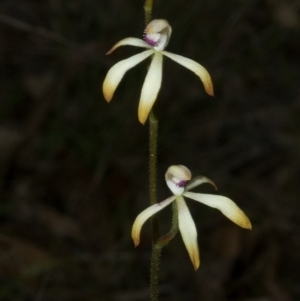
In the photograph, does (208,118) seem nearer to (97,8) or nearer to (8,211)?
(97,8)

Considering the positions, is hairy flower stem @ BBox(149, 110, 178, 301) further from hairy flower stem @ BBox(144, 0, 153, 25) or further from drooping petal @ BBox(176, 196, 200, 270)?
hairy flower stem @ BBox(144, 0, 153, 25)

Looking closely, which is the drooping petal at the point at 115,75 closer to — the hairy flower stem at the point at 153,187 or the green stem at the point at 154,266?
the hairy flower stem at the point at 153,187

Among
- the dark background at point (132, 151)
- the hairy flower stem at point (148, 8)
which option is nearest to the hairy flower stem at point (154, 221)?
the hairy flower stem at point (148, 8)

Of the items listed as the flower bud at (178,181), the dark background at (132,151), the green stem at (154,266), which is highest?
the dark background at (132,151)

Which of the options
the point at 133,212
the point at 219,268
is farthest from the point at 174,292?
the point at 133,212

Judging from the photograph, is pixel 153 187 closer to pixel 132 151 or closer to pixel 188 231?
pixel 188 231

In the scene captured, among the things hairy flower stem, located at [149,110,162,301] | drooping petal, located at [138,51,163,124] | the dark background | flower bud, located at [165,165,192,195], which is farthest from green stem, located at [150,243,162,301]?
the dark background
